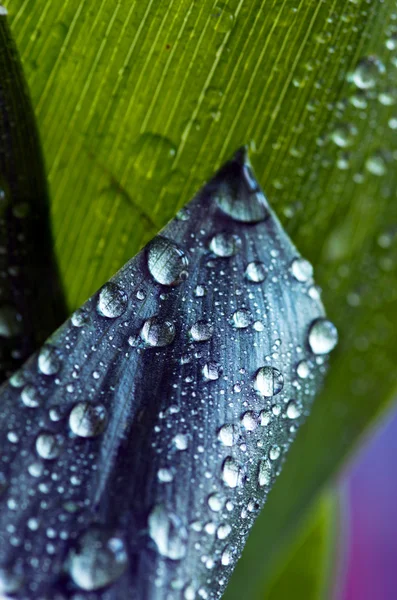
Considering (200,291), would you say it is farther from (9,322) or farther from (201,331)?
(9,322)

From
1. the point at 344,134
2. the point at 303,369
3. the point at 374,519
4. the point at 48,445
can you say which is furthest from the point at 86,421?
the point at 374,519

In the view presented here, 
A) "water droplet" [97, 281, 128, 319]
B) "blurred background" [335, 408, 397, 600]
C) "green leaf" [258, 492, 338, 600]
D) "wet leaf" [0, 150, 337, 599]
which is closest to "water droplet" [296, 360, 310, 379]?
"wet leaf" [0, 150, 337, 599]

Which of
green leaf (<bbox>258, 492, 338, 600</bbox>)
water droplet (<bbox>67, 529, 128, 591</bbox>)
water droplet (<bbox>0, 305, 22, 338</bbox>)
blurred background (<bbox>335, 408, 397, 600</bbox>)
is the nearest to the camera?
water droplet (<bbox>67, 529, 128, 591</bbox>)

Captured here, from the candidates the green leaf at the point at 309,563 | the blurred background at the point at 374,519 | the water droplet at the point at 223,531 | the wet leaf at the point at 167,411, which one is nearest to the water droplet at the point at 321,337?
the wet leaf at the point at 167,411

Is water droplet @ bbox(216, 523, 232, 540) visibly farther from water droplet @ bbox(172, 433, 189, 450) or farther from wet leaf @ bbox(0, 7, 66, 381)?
wet leaf @ bbox(0, 7, 66, 381)

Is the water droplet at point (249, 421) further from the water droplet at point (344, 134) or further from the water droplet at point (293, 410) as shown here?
the water droplet at point (344, 134)

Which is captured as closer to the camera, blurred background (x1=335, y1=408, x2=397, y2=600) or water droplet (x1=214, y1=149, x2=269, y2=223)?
water droplet (x1=214, y1=149, x2=269, y2=223)

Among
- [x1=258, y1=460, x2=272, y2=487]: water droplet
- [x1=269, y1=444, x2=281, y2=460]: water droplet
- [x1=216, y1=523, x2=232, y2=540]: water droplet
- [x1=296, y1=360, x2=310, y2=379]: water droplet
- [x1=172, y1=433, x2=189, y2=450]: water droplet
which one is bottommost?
[x1=216, y1=523, x2=232, y2=540]: water droplet
